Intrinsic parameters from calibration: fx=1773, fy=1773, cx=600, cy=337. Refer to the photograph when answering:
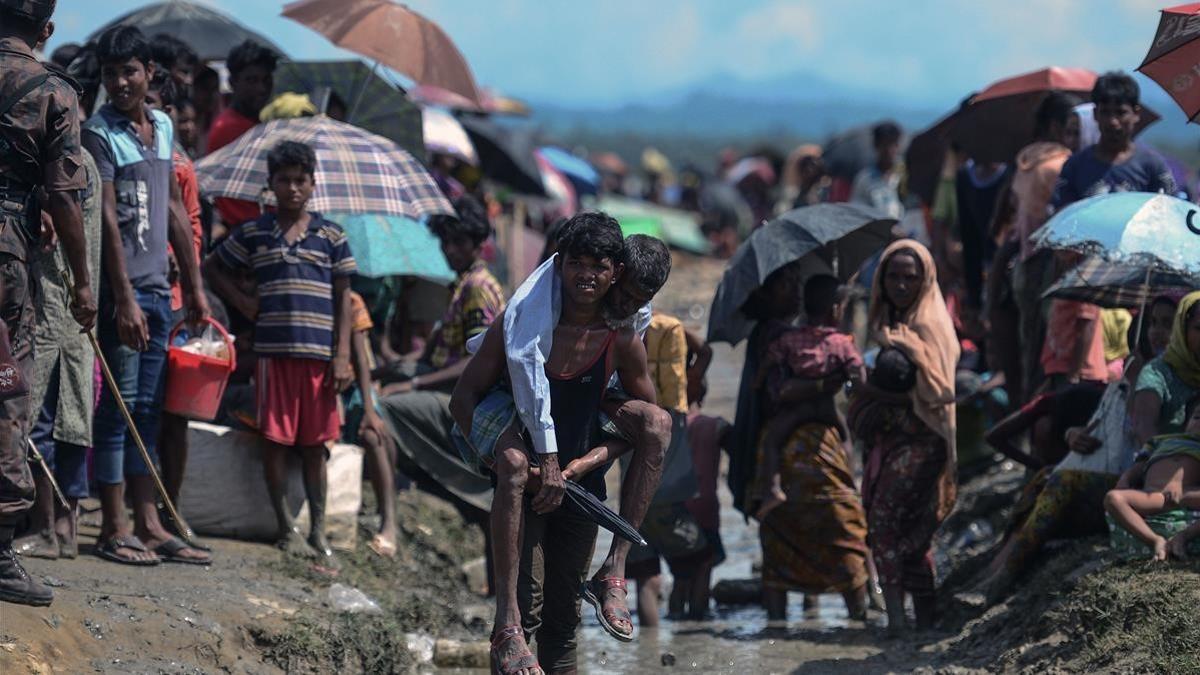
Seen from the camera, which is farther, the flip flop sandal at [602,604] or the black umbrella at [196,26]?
the black umbrella at [196,26]

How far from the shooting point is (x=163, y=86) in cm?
817

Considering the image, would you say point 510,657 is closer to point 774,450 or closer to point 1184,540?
point 1184,540

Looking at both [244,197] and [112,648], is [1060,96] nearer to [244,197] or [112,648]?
[244,197]

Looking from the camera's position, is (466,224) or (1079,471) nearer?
(1079,471)

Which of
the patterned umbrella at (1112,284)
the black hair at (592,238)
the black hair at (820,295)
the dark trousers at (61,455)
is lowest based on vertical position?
the dark trousers at (61,455)

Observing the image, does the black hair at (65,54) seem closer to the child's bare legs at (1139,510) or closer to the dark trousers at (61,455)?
the dark trousers at (61,455)

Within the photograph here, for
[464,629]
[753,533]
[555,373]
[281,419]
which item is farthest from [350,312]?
[753,533]

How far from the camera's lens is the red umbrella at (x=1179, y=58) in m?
7.75

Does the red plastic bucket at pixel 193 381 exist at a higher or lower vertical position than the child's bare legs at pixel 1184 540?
higher

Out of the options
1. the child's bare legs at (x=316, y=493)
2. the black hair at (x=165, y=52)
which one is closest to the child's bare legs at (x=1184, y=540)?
the child's bare legs at (x=316, y=493)

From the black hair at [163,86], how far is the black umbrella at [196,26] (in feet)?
10.1

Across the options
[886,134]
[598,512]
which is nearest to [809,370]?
[598,512]

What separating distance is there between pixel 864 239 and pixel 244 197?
3273 mm

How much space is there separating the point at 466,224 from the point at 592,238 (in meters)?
3.44
